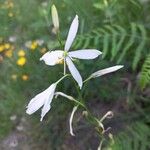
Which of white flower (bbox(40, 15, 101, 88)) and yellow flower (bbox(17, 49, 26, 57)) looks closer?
white flower (bbox(40, 15, 101, 88))

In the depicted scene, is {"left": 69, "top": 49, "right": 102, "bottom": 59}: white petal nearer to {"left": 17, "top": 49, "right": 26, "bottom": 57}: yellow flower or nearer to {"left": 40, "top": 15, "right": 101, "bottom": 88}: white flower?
{"left": 40, "top": 15, "right": 101, "bottom": 88}: white flower

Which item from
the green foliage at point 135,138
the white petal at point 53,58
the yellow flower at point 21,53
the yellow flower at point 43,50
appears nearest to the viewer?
the white petal at point 53,58

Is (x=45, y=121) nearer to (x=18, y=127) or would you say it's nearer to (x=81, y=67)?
(x=18, y=127)

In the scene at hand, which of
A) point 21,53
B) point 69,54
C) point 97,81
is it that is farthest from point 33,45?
point 69,54

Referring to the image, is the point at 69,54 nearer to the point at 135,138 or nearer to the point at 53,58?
the point at 53,58

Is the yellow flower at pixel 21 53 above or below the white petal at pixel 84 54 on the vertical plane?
below

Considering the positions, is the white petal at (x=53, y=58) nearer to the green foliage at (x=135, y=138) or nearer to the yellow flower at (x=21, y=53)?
the green foliage at (x=135, y=138)

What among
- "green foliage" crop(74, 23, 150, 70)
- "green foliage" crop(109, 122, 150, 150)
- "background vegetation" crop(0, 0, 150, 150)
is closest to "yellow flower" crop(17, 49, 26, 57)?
"background vegetation" crop(0, 0, 150, 150)

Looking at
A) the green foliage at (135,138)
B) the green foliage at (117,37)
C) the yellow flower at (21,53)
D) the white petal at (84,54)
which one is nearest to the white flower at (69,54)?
the white petal at (84,54)

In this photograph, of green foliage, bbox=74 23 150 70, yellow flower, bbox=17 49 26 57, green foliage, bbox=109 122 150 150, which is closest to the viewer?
green foliage, bbox=109 122 150 150
